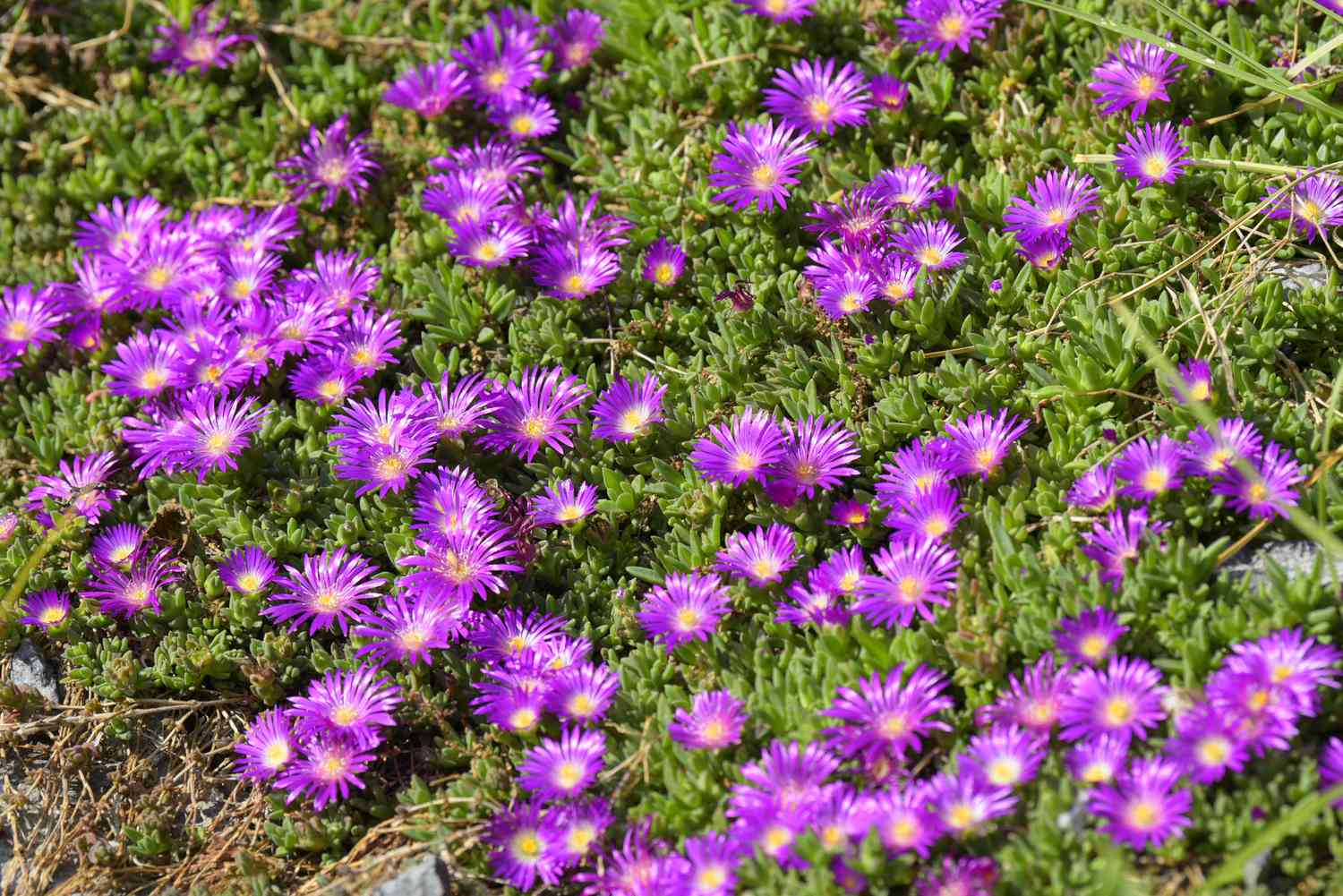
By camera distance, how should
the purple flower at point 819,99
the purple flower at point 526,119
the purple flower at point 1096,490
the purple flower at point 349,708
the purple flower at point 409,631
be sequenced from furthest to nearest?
the purple flower at point 526,119
the purple flower at point 819,99
the purple flower at point 409,631
the purple flower at point 349,708
the purple flower at point 1096,490

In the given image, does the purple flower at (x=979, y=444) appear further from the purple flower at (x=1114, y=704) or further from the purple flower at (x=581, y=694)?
the purple flower at (x=581, y=694)

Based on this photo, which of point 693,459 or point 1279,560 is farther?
point 693,459

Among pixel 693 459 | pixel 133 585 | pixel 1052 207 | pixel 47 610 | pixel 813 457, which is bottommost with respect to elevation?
pixel 47 610

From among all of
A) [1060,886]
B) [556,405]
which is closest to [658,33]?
[556,405]

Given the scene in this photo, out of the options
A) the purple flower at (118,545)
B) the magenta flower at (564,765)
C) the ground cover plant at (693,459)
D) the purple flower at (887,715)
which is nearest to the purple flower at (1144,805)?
the ground cover plant at (693,459)

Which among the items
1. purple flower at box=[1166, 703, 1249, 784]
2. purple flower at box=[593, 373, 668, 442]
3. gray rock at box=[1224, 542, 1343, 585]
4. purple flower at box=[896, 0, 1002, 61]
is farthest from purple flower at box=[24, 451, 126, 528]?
gray rock at box=[1224, 542, 1343, 585]

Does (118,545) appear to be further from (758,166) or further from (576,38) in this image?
(576,38)

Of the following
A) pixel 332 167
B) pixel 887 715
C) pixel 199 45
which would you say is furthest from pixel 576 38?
pixel 887 715
